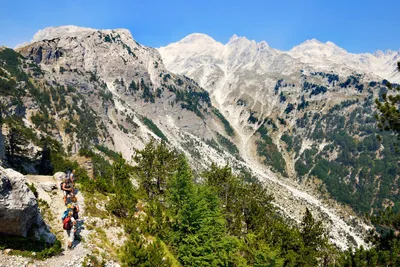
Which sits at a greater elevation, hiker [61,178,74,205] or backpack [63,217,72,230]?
hiker [61,178,74,205]

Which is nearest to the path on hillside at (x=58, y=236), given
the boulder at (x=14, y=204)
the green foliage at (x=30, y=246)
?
the green foliage at (x=30, y=246)

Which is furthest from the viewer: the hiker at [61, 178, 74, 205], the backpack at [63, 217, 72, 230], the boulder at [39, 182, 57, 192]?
the boulder at [39, 182, 57, 192]

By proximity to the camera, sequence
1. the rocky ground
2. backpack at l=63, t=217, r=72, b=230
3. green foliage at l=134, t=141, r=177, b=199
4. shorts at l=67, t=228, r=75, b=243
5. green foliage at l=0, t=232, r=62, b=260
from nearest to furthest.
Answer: green foliage at l=0, t=232, r=62, b=260 < the rocky ground < backpack at l=63, t=217, r=72, b=230 < shorts at l=67, t=228, r=75, b=243 < green foliage at l=134, t=141, r=177, b=199

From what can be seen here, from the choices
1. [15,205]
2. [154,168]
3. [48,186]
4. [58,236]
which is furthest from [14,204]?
[154,168]

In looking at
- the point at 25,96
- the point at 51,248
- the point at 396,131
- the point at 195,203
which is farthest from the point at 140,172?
the point at 25,96

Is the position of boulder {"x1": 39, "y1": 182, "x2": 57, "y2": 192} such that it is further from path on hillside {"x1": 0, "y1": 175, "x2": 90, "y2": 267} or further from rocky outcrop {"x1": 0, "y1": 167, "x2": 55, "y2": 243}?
rocky outcrop {"x1": 0, "y1": 167, "x2": 55, "y2": 243}

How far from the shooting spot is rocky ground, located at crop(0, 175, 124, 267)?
19303 mm

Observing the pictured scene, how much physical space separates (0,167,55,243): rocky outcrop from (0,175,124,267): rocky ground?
1493 mm

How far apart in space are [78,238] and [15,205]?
7.39 m

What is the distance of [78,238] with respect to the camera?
24.1 m

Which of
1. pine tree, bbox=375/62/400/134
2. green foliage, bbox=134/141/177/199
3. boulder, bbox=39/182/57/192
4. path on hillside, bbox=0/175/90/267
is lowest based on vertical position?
path on hillside, bbox=0/175/90/267

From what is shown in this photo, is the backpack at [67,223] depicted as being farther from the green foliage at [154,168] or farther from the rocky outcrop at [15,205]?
the green foliage at [154,168]

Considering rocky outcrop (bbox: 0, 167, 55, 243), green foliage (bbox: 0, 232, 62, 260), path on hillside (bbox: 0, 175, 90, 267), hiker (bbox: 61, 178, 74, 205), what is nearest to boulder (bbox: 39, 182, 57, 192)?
path on hillside (bbox: 0, 175, 90, 267)

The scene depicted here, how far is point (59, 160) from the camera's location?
78812 millimetres
